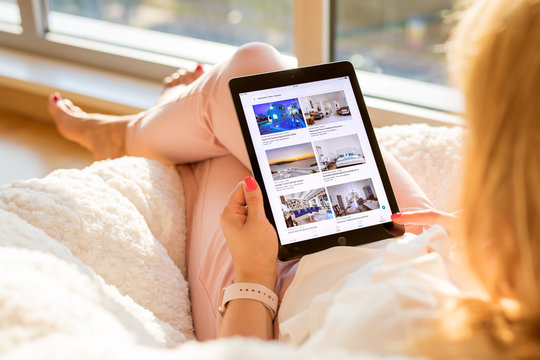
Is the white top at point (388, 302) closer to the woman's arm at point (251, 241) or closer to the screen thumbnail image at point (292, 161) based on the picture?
the woman's arm at point (251, 241)

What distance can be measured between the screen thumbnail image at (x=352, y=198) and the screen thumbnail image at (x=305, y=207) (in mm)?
14

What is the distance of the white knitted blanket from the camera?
0.54 meters

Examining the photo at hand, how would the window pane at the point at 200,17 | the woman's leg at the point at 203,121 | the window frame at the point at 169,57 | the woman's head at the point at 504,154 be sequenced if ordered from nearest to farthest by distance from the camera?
1. the woman's head at the point at 504,154
2. the woman's leg at the point at 203,121
3. the window frame at the point at 169,57
4. the window pane at the point at 200,17

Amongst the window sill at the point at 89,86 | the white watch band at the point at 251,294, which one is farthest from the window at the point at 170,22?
the white watch band at the point at 251,294

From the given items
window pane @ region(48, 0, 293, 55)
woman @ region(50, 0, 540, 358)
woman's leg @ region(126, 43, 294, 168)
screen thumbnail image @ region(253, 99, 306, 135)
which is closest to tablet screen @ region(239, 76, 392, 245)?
screen thumbnail image @ region(253, 99, 306, 135)

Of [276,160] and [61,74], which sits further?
[61,74]

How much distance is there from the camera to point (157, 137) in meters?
1.19

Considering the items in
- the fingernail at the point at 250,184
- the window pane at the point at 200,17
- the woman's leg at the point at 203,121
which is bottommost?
the fingernail at the point at 250,184

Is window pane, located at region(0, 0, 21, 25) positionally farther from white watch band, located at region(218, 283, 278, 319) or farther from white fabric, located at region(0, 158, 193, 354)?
white watch band, located at region(218, 283, 278, 319)

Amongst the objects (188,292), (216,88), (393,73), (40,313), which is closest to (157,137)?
(216,88)

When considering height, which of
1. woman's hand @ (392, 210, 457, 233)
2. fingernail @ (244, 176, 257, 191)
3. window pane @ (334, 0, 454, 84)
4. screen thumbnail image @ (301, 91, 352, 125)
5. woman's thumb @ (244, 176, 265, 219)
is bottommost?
woman's hand @ (392, 210, 457, 233)

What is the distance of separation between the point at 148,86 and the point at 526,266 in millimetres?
1489

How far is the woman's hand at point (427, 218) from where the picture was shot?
0.85 meters

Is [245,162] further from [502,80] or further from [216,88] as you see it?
[502,80]
